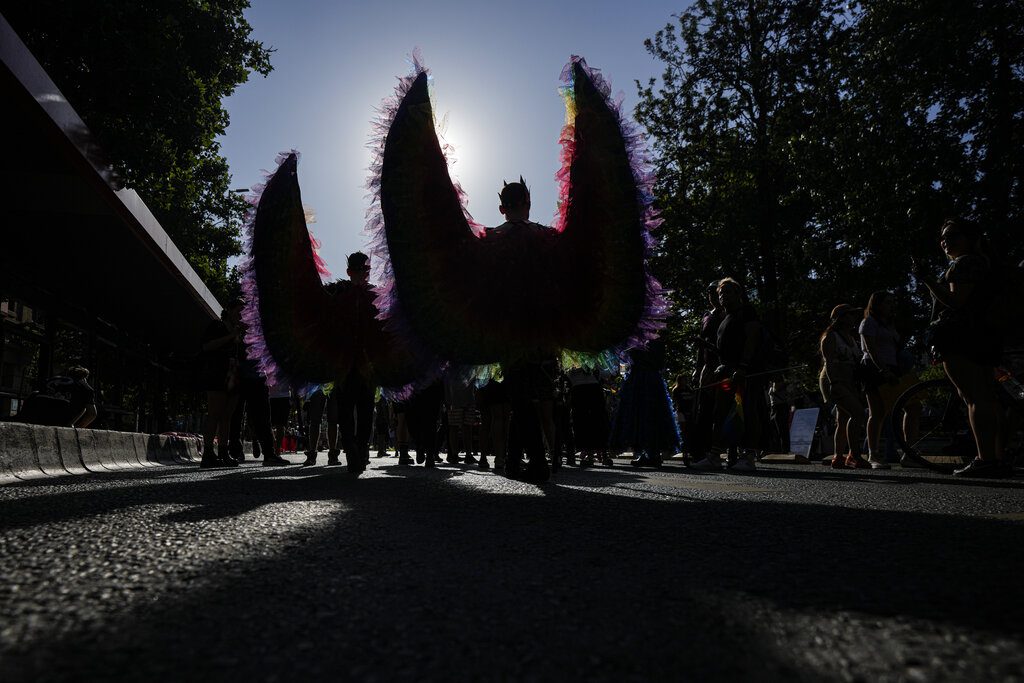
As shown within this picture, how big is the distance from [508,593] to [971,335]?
5.45m

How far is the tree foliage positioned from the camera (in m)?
19.0

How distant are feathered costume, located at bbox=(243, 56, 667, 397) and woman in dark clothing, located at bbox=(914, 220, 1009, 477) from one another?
95.6 inches

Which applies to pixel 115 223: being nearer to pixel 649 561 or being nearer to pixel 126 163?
pixel 126 163

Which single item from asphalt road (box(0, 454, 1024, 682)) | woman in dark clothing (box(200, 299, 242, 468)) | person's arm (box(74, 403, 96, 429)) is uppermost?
woman in dark clothing (box(200, 299, 242, 468))

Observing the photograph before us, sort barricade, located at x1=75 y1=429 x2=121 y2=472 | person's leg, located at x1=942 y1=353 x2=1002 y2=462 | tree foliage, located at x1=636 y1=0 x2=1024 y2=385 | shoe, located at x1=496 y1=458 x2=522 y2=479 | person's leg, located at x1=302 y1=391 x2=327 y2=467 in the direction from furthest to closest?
1. tree foliage, located at x1=636 y1=0 x2=1024 y2=385
2. person's leg, located at x1=302 y1=391 x2=327 y2=467
3. barricade, located at x1=75 y1=429 x2=121 y2=472
4. person's leg, located at x1=942 y1=353 x2=1002 y2=462
5. shoe, located at x1=496 y1=458 x2=522 y2=479

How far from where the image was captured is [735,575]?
2.39m

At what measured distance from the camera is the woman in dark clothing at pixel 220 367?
381 inches

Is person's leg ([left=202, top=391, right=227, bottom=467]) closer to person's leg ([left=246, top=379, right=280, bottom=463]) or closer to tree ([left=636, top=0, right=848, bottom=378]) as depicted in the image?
person's leg ([left=246, top=379, right=280, bottom=463])

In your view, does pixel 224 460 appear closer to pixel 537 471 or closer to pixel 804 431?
pixel 537 471

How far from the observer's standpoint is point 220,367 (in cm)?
969

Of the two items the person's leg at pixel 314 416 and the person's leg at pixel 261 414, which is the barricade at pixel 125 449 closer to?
the person's leg at pixel 261 414

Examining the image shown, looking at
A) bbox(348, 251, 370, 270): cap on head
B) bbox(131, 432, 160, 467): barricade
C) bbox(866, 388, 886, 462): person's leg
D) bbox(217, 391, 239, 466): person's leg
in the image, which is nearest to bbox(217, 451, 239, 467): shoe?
bbox(217, 391, 239, 466): person's leg

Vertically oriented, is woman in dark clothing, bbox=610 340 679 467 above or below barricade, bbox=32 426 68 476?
above

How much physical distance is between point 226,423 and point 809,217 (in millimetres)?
21324
